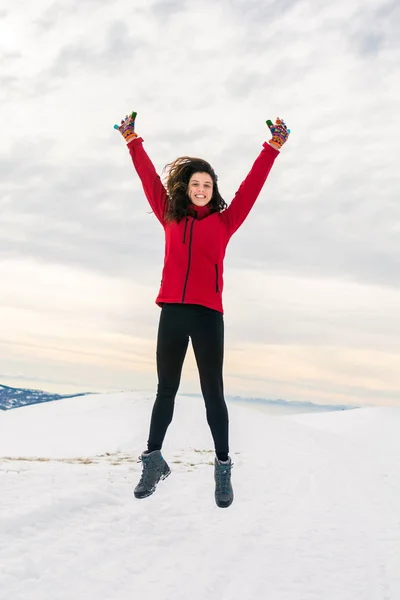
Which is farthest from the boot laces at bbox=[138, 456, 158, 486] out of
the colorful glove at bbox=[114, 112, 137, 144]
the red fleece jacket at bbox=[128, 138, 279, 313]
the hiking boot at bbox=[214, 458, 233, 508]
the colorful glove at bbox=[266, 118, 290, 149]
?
the colorful glove at bbox=[266, 118, 290, 149]

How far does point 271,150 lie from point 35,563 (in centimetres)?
435

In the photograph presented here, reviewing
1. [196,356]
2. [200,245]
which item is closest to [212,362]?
[196,356]

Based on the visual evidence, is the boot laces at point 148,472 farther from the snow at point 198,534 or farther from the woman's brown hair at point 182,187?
the woman's brown hair at point 182,187

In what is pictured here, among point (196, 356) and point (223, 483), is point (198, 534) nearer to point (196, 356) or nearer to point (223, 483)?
point (223, 483)

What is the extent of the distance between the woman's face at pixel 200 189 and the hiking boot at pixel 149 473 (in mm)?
2546

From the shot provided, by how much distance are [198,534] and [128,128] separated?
4081 mm

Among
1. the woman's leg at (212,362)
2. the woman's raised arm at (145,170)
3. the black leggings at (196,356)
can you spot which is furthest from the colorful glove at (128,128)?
the woman's leg at (212,362)

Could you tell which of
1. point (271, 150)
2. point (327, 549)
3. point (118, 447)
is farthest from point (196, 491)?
point (118, 447)

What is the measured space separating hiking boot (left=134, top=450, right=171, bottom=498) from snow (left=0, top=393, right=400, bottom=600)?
102mm

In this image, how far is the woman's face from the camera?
18.5 feet

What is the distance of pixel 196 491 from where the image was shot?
6316mm

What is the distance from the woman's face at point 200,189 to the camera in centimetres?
564

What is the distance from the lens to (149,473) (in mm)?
5715

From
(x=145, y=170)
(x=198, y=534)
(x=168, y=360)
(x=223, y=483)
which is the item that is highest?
(x=145, y=170)
